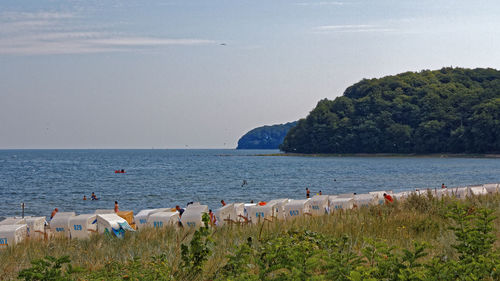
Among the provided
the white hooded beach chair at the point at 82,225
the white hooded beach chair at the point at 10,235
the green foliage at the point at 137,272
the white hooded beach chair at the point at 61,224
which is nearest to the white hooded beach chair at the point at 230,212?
the white hooded beach chair at the point at 82,225

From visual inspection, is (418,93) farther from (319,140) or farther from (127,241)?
(127,241)

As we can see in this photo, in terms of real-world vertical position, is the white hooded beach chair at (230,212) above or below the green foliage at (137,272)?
below

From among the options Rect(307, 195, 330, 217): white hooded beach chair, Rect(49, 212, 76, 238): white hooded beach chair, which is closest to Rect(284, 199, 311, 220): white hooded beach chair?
Rect(307, 195, 330, 217): white hooded beach chair

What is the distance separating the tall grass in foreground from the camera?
5758mm

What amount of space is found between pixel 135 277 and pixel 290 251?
1615 millimetres

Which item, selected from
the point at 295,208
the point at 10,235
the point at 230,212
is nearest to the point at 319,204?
the point at 295,208

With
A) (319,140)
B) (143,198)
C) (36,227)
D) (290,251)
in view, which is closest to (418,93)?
(319,140)

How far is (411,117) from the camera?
124 meters

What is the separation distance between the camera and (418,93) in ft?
434

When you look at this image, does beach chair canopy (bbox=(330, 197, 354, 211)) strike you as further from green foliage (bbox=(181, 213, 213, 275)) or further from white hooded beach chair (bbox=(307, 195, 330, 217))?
green foliage (bbox=(181, 213, 213, 275))

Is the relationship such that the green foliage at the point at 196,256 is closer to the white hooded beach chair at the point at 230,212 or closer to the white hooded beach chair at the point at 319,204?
the white hooded beach chair at the point at 230,212

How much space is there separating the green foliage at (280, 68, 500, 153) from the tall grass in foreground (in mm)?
103285

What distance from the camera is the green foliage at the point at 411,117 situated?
10894cm

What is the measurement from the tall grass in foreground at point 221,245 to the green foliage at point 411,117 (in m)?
103
